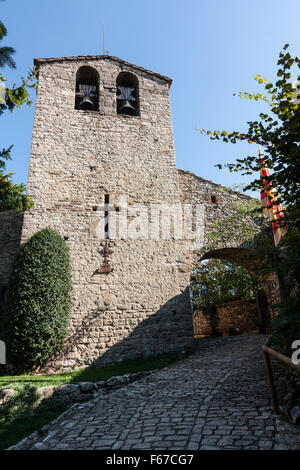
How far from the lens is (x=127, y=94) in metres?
11.1

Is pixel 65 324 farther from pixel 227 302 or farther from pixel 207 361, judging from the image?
pixel 227 302

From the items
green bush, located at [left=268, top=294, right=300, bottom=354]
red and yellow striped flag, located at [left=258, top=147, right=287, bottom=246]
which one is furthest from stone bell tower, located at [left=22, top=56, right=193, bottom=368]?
green bush, located at [left=268, top=294, right=300, bottom=354]

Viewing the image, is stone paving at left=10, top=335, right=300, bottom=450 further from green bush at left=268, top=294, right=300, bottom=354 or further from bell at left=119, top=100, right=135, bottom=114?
bell at left=119, top=100, right=135, bottom=114

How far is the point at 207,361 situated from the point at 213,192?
6110 mm

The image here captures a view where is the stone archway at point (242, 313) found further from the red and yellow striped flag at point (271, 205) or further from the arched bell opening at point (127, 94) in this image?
the arched bell opening at point (127, 94)

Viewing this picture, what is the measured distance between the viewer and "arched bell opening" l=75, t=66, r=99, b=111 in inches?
408

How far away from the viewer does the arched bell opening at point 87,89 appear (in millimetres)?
10373

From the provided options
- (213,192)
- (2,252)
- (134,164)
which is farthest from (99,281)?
(213,192)

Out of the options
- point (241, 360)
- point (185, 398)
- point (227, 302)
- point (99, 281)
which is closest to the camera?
point (185, 398)

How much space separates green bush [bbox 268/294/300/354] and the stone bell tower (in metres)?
5.04

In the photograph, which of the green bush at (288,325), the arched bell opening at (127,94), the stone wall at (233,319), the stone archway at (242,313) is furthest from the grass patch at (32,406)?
the arched bell opening at (127,94)

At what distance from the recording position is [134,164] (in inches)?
391

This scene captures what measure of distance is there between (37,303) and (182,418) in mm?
4766
